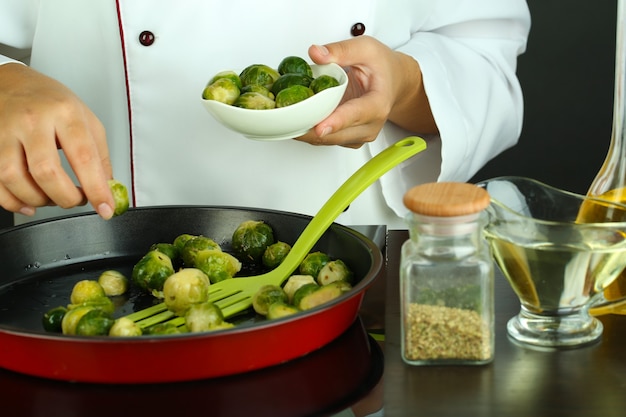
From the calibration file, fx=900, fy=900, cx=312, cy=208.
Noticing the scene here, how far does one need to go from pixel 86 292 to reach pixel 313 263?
12.9 inches

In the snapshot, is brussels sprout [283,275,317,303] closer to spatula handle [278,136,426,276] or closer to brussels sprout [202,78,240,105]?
spatula handle [278,136,426,276]

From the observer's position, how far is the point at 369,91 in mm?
1550

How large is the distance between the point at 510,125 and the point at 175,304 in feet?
3.47

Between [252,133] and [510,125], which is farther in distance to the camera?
[510,125]

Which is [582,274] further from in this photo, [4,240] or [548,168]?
[548,168]

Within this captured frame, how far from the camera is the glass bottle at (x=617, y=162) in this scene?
1.17 metres

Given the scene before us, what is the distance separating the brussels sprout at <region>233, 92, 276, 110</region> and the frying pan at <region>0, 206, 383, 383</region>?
Answer: 7.7 inches

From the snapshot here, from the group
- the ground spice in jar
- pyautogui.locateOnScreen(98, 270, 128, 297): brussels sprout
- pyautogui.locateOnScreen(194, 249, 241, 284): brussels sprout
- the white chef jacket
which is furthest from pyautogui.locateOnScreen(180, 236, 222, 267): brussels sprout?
the ground spice in jar

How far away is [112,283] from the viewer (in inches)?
52.1

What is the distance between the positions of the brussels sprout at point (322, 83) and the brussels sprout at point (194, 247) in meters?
0.29

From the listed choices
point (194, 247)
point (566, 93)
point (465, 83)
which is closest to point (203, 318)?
point (194, 247)

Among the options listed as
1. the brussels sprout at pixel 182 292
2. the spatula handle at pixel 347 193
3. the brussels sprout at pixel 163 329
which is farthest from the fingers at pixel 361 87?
the brussels sprout at pixel 163 329

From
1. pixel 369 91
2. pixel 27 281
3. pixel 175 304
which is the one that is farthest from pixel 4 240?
pixel 369 91

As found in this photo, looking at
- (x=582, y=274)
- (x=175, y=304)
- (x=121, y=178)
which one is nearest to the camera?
(x=582, y=274)
